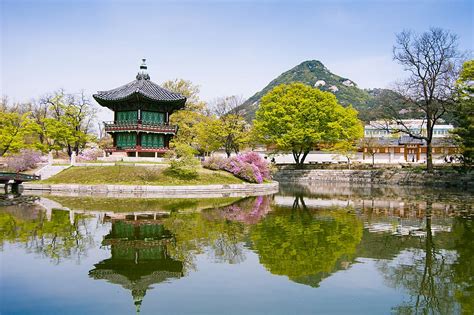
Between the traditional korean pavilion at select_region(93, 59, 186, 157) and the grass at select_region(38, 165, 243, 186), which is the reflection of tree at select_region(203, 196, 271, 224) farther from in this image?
the traditional korean pavilion at select_region(93, 59, 186, 157)

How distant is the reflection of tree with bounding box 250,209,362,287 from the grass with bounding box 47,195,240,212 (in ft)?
21.9

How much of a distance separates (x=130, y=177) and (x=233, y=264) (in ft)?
92.6

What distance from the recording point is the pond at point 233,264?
31.4 feet

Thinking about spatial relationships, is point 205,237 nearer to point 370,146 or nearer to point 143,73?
point 143,73

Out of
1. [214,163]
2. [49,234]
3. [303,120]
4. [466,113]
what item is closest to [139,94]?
[214,163]

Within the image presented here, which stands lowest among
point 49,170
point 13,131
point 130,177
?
point 130,177

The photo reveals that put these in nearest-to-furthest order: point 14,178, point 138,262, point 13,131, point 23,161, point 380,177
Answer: point 138,262 → point 14,178 → point 23,161 → point 13,131 → point 380,177

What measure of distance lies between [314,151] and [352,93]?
11129 centimetres

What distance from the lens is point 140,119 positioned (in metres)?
49.6

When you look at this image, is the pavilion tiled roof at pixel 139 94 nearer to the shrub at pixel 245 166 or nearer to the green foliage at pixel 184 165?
the shrub at pixel 245 166

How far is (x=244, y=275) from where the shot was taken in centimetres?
1170

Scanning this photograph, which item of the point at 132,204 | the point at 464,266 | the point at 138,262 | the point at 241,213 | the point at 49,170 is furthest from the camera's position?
the point at 49,170

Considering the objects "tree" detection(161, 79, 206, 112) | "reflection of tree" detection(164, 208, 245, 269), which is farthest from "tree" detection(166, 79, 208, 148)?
"reflection of tree" detection(164, 208, 245, 269)

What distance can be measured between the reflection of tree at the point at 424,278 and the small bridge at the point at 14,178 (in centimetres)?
3526
